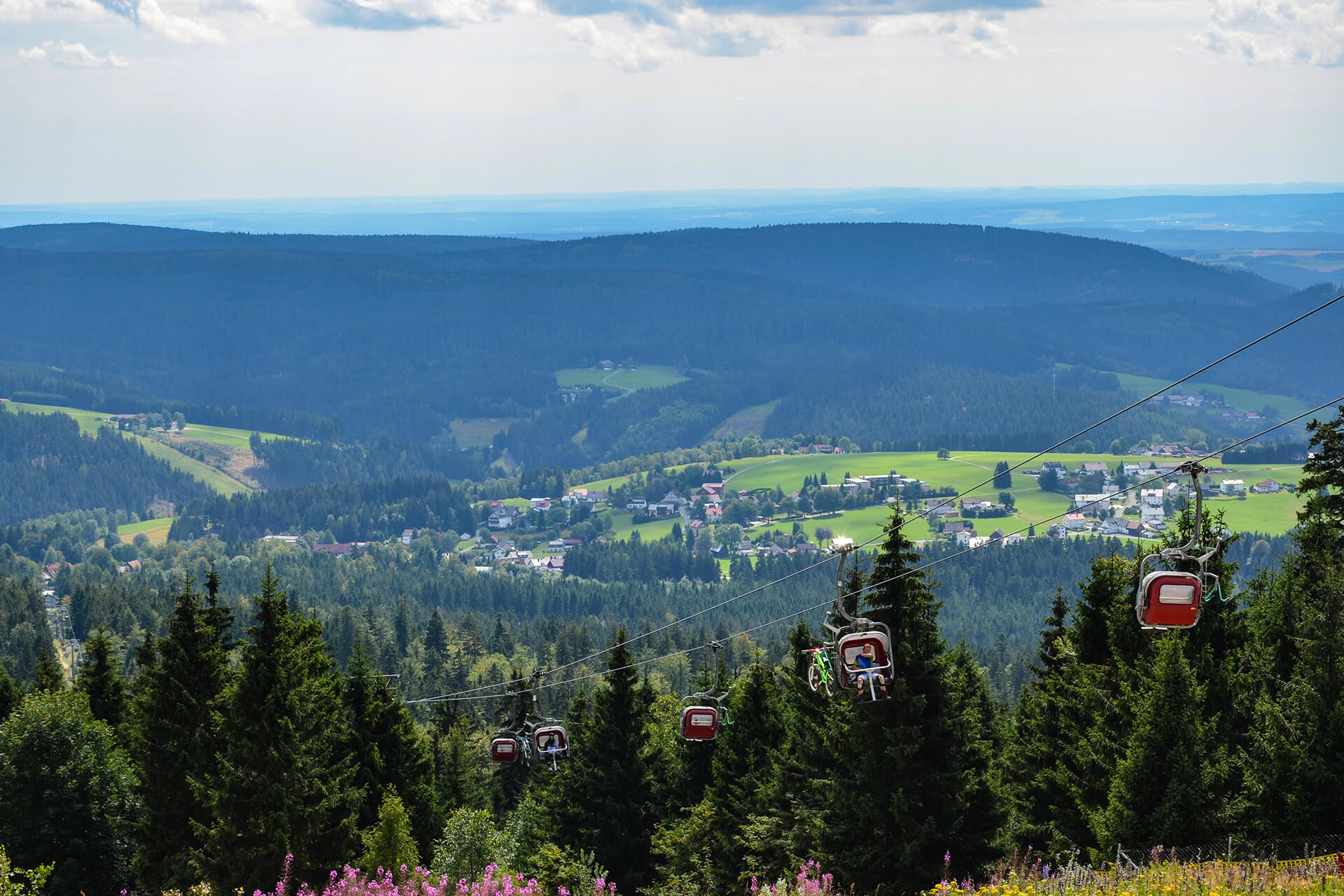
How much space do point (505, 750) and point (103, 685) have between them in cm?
1989

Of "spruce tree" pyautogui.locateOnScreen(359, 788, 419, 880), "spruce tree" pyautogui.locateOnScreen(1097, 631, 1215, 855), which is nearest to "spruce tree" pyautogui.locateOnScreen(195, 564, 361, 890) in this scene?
"spruce tree" pyautogui.locateOnScreen(359, 788, 419, 880)

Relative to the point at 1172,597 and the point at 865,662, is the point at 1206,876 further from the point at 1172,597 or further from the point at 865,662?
the point at 865,662

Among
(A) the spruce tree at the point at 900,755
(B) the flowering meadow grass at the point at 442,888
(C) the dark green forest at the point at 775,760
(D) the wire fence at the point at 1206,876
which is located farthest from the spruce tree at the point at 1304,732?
(B) the flowering meadow grass at the point at 442,888

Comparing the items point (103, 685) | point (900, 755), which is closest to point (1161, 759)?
point (900, 755)

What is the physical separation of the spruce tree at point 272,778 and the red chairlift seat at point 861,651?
588 inches

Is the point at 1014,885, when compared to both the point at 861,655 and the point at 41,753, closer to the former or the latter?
the point at 861,655

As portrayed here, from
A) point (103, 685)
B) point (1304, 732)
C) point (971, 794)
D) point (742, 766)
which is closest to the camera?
point (1304, 732)

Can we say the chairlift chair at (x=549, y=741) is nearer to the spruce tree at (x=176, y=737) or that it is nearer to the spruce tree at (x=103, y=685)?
the spruce tree at (x=176, y=737)

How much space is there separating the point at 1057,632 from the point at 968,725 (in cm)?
1863

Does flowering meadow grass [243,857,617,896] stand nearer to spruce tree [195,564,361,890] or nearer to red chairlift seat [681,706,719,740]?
spruce tree [195,564,361,890]

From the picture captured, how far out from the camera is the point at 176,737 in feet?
119

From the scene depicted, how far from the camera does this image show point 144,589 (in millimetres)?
185375

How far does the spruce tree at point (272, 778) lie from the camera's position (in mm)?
33469

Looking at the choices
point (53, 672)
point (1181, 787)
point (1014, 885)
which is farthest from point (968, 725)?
point (53, 672)
